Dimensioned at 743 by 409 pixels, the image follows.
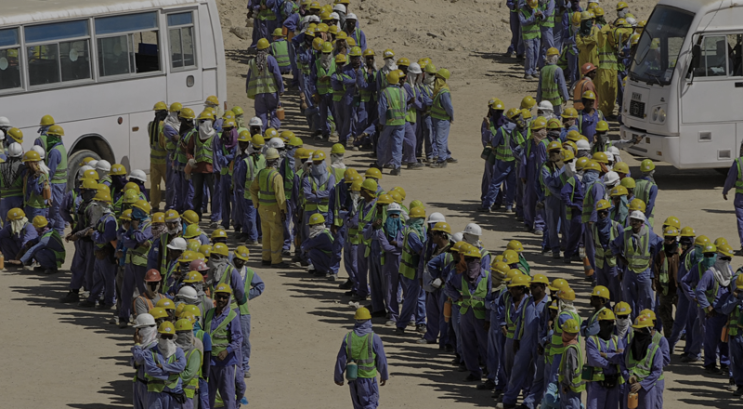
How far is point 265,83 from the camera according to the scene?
24859 mm

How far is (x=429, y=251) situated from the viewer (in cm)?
1598

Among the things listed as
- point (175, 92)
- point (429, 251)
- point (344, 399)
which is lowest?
point (344, 399)

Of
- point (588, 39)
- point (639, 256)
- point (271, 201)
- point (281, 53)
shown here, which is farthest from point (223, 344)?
point (588, 39)

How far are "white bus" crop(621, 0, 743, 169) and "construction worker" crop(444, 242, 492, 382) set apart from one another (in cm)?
859

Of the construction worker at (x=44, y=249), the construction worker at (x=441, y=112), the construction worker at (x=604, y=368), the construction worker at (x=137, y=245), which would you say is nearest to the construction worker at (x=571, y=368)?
the construction worker at (x=604, y=368)

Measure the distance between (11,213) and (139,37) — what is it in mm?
4361

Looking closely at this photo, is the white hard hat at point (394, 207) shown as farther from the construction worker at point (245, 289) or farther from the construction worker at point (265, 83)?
the construction worker at point (265, 83)

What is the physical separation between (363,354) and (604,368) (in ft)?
8.13

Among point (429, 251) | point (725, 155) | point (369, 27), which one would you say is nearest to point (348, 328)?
point (429, 251)

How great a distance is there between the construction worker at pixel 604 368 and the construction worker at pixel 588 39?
14.3 m

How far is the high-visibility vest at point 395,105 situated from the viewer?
2289 cm

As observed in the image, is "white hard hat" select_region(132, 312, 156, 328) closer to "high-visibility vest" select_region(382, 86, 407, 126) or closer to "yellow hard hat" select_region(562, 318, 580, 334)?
"yellow hard hat" select_region(562, 318, 580, 334)

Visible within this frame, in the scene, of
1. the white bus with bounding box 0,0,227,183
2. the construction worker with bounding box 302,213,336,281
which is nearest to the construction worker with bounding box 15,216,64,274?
the white bus with bounding box 0,0,227,183

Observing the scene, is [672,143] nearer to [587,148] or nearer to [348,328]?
[587,148]
